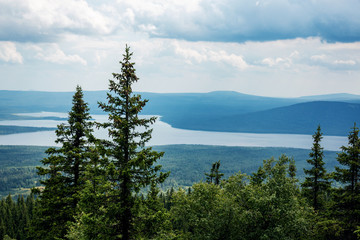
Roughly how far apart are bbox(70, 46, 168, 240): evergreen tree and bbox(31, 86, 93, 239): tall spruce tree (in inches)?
203

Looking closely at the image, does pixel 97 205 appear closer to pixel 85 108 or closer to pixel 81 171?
pixel 81 171

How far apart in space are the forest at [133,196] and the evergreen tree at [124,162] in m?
0.05

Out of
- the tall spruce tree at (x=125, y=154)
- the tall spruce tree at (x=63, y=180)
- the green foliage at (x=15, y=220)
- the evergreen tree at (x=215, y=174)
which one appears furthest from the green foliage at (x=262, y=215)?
the green foliage at (x=15, y=220)

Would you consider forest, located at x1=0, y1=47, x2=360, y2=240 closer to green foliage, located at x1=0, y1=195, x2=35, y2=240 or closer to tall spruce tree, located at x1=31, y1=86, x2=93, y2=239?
tall spruce tree, located at x1=31, y1=86, x2=93, y2=239

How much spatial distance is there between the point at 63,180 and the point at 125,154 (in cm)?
816

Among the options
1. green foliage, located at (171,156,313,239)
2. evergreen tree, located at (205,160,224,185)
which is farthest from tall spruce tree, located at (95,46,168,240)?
evergreen tree, located at (205,160,224,185)

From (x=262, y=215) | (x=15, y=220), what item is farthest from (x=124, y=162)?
(x=15, y=220)

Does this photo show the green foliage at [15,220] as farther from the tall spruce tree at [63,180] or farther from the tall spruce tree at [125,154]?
the tall spruce tree at [125,154]

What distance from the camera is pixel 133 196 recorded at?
1677 cm

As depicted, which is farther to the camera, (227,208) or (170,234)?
(227,208)

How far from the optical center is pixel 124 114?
16.6 metres

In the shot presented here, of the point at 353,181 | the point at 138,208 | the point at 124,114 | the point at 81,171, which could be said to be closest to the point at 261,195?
the point at 353,181

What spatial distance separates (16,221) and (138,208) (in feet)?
262

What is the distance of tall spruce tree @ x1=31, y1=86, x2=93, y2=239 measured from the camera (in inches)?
827
